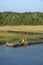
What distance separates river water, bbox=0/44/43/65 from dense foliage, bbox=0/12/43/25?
52322 millimetres

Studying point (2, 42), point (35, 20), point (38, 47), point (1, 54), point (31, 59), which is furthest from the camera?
point (35, 20)

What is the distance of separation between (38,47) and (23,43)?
389 centimetres

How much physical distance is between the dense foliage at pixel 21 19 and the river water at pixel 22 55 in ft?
172

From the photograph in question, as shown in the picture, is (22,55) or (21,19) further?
Result: (21,19)

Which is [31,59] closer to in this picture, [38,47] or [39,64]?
[39,64]

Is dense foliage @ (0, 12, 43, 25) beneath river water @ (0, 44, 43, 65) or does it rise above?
beneath

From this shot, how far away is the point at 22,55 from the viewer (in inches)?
1898

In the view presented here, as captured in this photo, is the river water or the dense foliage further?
the dense foliage

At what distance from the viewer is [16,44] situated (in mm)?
57156

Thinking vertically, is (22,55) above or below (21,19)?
above

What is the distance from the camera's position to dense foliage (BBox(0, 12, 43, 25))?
109525 millimetres

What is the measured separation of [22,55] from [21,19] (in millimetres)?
62641

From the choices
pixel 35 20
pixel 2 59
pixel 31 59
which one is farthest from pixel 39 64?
pixel 35 20

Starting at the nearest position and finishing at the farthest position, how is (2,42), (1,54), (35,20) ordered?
1. (1,54)
2. (2,42)
3. (35,20)
